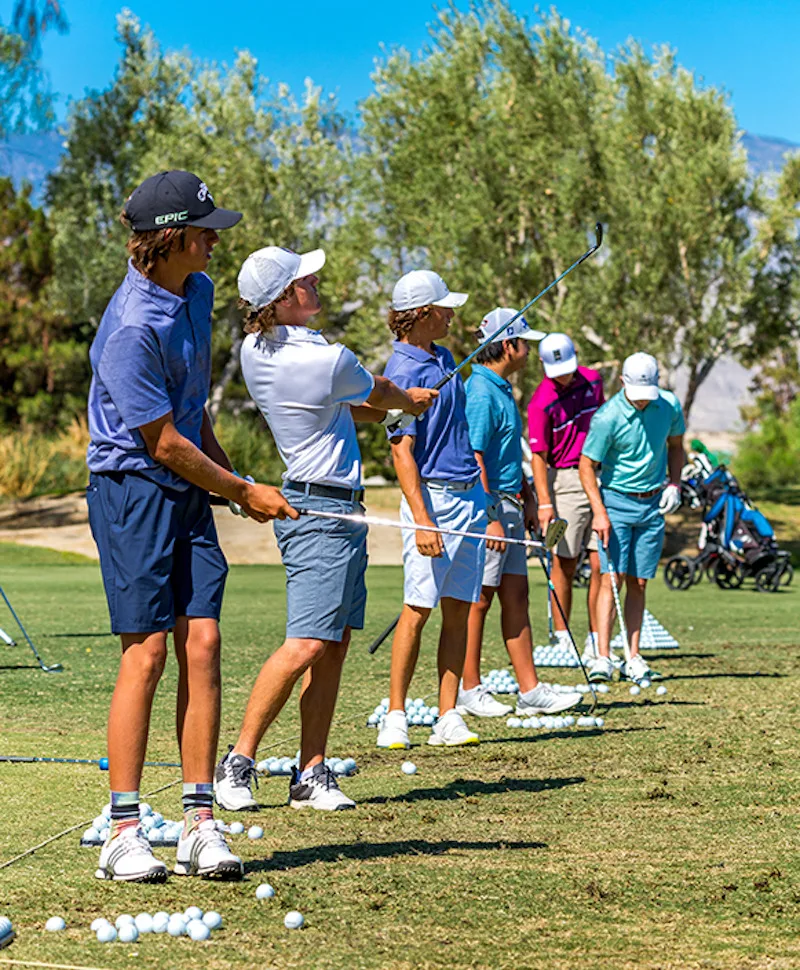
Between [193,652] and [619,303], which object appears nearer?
[193,652]

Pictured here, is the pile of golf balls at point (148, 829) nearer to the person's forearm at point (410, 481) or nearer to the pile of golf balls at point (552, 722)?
the person's forearm at point (410, 481)

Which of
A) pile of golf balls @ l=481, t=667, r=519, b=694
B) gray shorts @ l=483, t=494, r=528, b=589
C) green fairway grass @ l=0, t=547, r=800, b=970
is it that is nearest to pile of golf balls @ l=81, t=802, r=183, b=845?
green fairway grass @ l=0, t=547, r=800, b=970

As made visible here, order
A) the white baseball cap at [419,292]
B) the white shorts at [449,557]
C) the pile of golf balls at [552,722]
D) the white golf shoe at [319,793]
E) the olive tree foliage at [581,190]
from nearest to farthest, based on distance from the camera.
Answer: the white golf shoe at [319,793] → the white baseball cap at [419,292] → the white shorts at [449,557] → the pile of golf balls at [552,722] → the olive tree foliage at [581,190]

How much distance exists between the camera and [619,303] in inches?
1235

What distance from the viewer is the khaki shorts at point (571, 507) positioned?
10.4 metres

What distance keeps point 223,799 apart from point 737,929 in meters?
2.17

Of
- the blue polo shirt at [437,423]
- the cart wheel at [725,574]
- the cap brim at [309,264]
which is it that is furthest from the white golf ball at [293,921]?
the cart wheel at [725,574]

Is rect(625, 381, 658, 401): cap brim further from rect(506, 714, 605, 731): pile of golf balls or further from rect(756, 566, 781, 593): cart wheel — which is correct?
rect(756, 566, 781, 593): cart wheel

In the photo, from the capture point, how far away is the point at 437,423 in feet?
23.2

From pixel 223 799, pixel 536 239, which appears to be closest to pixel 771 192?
pixel 536 239

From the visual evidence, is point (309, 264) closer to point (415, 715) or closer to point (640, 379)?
point (415, 715)

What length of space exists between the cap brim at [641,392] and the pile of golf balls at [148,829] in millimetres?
5253

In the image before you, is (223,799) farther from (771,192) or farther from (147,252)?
(771,192)

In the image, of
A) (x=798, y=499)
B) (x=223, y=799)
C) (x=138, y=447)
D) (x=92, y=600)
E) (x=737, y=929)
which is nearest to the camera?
(x=737, y=929)
